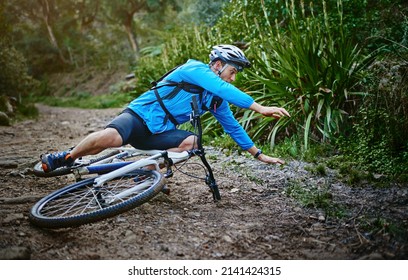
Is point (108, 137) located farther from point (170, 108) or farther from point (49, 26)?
point (49, 26)

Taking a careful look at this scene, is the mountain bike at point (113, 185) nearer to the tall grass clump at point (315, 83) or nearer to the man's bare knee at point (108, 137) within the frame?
the man's bare knee at point (108, 137)

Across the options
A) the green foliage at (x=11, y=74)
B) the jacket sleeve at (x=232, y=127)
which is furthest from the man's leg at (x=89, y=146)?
the green foliage at (x=11, y=74)

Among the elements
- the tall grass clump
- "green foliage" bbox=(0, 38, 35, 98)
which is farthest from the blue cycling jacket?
"green foliage" bbox=(0, 38, 35, 98)

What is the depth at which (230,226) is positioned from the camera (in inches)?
99.3

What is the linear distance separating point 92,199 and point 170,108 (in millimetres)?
999

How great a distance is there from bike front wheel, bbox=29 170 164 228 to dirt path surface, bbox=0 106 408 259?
132 mm

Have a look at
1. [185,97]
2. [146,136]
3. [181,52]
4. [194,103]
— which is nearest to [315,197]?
[194,103]

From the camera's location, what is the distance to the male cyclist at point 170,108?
2.69 m

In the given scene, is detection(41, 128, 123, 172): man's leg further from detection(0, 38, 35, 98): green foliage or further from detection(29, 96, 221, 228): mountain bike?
detection(0, 38, 35, 98): green foliage

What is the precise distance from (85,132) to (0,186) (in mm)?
3771

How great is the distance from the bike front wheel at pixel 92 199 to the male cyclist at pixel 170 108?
272 mm

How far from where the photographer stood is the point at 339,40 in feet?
14.2

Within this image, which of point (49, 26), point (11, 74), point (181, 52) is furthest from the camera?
point (49, 26)

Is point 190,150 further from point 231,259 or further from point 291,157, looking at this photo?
point 291,157
